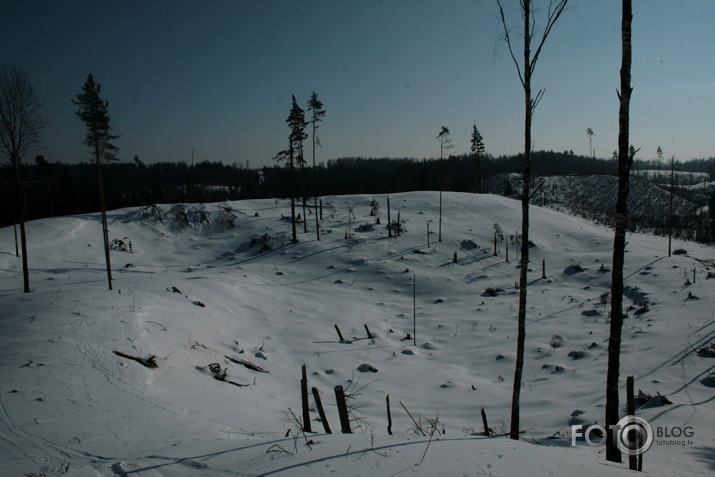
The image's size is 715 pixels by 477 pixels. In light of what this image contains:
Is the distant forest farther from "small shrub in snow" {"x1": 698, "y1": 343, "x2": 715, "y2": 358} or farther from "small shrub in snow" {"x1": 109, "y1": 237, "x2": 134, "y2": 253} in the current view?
"small shrub in snow" {"x1": 698, "y1": 343, "x2": 715, "y2": 358}

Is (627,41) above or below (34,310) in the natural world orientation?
above

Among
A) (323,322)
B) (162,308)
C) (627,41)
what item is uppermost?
(627,41)

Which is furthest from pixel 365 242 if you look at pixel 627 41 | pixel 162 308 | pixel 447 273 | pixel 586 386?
pixel 627 41

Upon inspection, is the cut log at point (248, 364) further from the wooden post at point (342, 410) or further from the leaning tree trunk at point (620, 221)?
the leaning tree trunk at point (620, 221)

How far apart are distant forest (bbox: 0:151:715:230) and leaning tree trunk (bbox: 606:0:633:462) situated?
96.4 ft

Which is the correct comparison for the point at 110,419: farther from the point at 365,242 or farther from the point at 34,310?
the point at 365,242

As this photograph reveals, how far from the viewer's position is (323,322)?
22984 mm

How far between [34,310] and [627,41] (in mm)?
20548

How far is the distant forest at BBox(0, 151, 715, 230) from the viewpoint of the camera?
185 ft

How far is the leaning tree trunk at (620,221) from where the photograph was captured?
6645mm

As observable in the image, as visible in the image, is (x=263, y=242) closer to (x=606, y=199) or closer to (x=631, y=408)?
(x=631, y=408)

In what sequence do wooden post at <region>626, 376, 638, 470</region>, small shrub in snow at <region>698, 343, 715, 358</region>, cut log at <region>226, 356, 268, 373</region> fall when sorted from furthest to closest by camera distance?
cut log at <region>226, 356, 268, 373</region> < small shrub in snow at <region>698, 343, 715, 358</region> < wooden post at <region>626, 376, 638, 470</region>

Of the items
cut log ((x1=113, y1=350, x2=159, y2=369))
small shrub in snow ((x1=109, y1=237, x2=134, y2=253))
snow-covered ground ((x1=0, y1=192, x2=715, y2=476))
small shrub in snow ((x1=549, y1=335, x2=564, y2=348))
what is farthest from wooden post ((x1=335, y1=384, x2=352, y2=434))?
small shrub in snow ((x1=109, y1=237, x2=134, y2=253))

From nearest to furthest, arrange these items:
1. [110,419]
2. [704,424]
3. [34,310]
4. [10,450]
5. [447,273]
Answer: [10,450] < [110,419] < [704,424] < [34,310] < [447,273]
